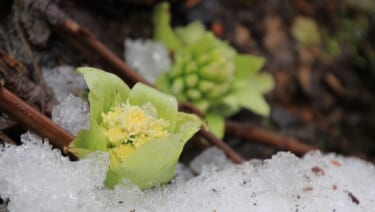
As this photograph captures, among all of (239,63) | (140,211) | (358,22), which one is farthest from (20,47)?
(358,22)

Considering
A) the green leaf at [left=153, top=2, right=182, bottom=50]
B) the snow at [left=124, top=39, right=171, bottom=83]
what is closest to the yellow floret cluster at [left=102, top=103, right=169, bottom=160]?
the snow at [left=124, top=39, right=171, bottom=83]

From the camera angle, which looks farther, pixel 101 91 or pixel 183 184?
pixel 183 184

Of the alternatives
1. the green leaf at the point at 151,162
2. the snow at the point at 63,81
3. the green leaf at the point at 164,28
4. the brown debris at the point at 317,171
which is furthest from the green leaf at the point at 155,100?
the green leaf at the point at 164,28

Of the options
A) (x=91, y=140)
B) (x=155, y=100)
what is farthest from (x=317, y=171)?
(x=91, y=140)

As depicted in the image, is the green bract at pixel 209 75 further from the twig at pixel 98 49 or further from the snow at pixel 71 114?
the snow at pixel 71 114

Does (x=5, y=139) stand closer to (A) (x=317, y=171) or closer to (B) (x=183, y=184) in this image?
(B) (x=183, y=184)

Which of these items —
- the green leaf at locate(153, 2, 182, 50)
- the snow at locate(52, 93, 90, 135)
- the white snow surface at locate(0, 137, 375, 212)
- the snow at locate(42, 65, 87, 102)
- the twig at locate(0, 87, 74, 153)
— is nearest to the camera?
the white snow surface at locate(0, 137, 375, 212)

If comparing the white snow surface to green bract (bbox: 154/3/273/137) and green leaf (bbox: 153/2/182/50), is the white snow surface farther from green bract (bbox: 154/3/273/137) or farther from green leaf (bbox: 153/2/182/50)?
green leaf (bbox: 153/2/182/50)
